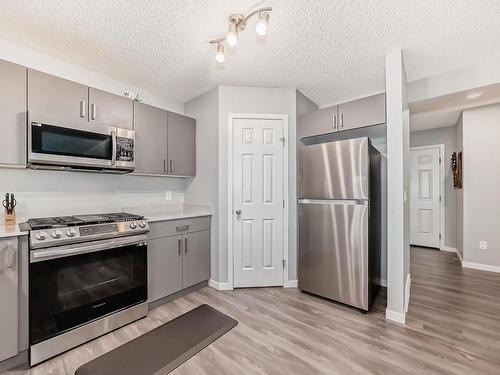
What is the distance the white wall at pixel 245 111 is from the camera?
2.99m

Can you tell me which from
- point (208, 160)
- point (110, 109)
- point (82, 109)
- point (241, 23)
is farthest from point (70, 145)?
point (241, 23)

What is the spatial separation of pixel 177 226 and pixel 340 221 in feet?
5.80

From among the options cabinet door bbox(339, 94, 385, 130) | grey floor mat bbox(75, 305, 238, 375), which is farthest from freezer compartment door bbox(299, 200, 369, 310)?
grey floor mat bbox(75, 305, 238, 375)

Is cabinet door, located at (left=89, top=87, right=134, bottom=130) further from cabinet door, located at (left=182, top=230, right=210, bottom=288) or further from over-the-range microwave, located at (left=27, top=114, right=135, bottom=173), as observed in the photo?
cabinet door, located at (left=182, top=230, right=210, bottom=288)

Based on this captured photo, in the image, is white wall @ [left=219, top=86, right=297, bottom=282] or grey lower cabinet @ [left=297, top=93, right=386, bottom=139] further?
white wall @ [left=219, top=86, right=297, bottom=282]

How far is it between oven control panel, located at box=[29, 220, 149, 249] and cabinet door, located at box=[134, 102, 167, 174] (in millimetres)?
736

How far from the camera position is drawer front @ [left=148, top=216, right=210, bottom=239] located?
8.21ft

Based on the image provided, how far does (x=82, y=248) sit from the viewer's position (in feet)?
6.31

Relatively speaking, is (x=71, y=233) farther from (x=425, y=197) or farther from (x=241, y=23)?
(x=425, y=197)

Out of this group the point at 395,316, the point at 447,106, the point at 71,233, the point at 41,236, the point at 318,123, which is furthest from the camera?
the point at 447,106

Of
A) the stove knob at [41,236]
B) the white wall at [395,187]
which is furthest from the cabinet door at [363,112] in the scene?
the stove knob at [41,236]

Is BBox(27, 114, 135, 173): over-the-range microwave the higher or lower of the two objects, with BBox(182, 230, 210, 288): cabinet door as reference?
higher

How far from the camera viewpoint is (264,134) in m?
3.02

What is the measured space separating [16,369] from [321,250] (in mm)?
2663
